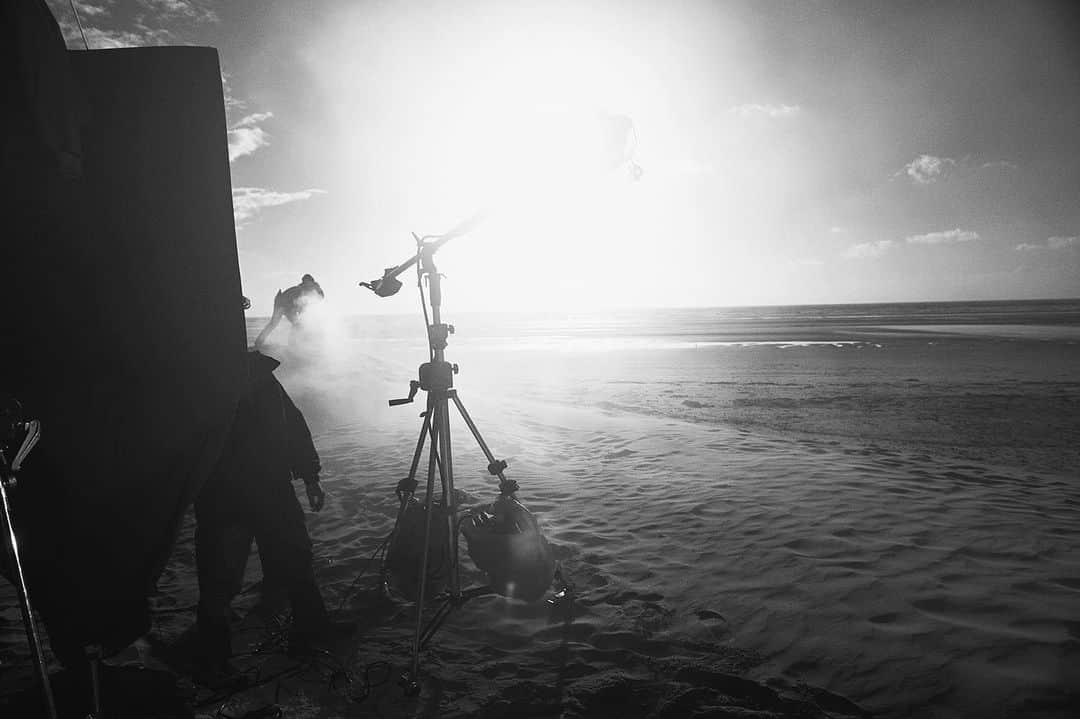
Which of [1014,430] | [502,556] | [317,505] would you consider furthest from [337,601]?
[1014,430]

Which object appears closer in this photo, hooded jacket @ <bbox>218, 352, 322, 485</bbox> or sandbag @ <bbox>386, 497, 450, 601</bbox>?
hooded jacket @ <bbox>218, 352, 322, 485</bbox>

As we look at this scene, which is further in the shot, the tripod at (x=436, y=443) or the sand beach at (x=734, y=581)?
the tripod at (x=436, y=443)

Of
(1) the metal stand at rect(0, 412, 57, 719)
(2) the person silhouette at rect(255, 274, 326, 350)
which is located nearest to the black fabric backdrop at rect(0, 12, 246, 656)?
(1) the metal stand at rect(0, 412, 57, 719)

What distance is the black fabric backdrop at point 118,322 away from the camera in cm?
179

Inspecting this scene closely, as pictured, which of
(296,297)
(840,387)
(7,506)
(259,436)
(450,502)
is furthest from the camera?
(840,387)

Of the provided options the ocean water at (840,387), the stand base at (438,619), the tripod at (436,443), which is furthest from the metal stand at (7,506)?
the ocean water at (840,387)

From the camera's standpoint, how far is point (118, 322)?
6.26 ft

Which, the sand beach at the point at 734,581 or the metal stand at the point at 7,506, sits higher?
the metal stand at the point at 7,506

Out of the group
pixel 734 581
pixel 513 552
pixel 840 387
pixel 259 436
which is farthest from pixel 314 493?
pixel 840 387

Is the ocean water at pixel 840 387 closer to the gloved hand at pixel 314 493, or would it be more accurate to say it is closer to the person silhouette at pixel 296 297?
the person silhouette at pixel 296 297

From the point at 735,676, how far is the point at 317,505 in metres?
3.33

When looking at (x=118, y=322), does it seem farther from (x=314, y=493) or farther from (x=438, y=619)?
(x=438, y=619)

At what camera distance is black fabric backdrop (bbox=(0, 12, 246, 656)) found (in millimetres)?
1788

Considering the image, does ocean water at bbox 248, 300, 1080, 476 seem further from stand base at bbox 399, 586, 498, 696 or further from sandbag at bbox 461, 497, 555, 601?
stand base at bbox 399, 586, 498, 696
